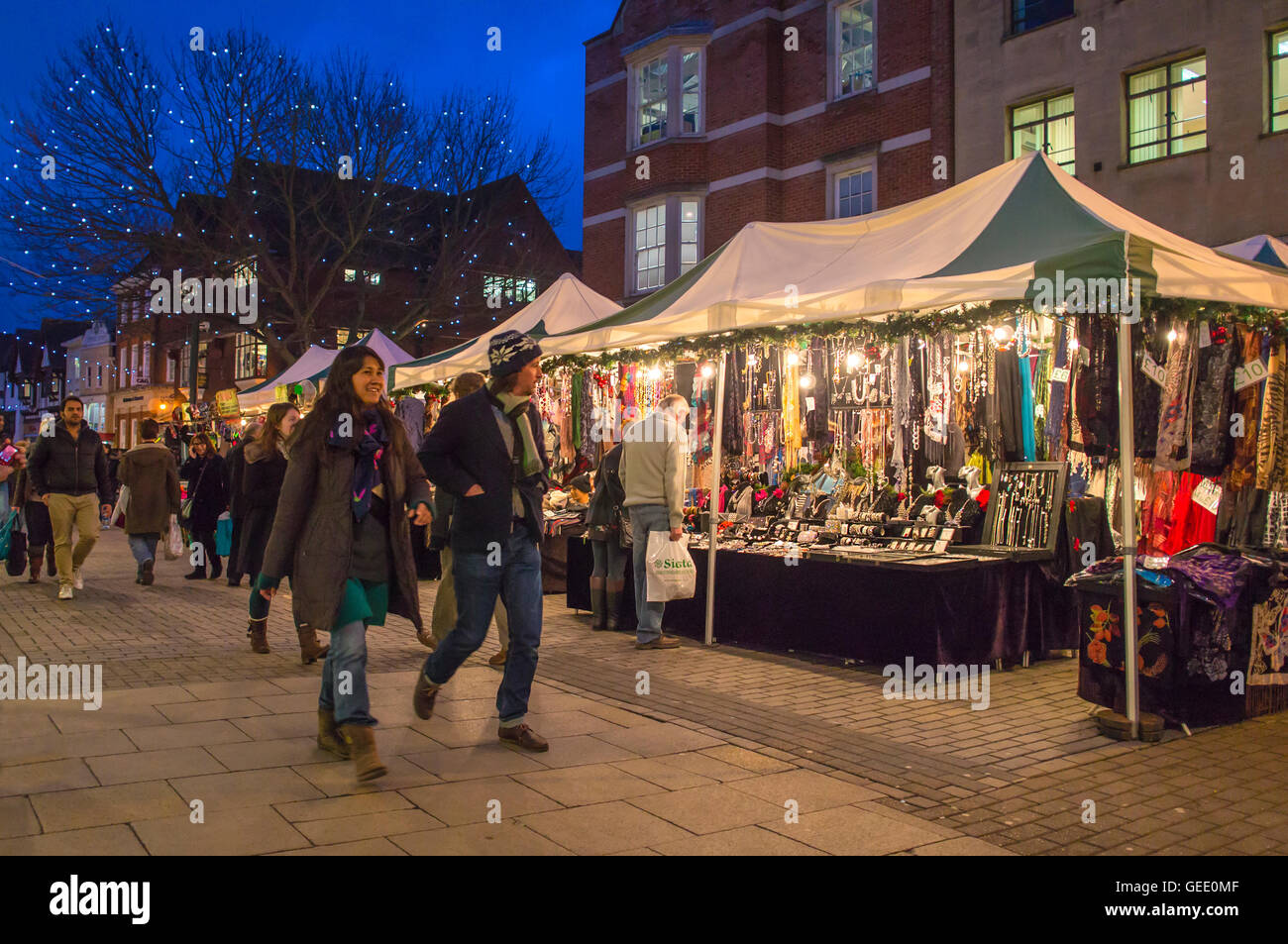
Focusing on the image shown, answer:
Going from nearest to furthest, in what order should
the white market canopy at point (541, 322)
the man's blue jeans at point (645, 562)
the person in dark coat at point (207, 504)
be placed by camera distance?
1. the man's blue jeans at point (645, 562)
2. the person in dark coat at point (207, 504)
3. the white market canopy at point (541, 322)

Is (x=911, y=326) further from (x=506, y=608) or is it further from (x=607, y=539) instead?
(x=506, y=608)

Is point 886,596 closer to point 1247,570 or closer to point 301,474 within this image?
point 1247,570

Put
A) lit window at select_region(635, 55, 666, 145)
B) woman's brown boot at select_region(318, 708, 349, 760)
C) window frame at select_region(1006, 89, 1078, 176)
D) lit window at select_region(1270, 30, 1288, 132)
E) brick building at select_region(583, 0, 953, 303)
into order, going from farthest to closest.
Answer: lit window at select_region(635, 55, 666, 145), brick building at select_region(583, 0, 953, 303), window frame at select_region(1006, 89, 1078, 176), lit window at select_region(1270, 30, 1288, 132), woman's brown boot at select_region(318, 708, 349, 760)

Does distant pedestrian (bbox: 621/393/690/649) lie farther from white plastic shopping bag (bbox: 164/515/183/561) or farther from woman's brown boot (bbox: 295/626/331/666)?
white plastic shopping bag (bbox: 164/515/183/561)

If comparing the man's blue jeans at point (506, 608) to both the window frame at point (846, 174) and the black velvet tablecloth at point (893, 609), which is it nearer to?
the black velvet tablecloth at point (893, 609)

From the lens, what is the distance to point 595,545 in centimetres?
978

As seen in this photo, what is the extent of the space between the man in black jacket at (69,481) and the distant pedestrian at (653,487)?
19.5 ft

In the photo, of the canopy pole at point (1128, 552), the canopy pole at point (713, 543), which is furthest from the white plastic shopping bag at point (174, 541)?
the canopy pole at point (1128, 552)

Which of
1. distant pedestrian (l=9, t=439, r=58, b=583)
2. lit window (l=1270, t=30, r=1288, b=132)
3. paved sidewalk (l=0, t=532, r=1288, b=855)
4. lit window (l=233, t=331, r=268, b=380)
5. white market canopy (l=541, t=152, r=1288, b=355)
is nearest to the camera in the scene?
paved sidewalk (l=0, t=532, r=1288, b=855)

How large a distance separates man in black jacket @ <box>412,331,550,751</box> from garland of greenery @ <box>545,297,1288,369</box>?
364 cm

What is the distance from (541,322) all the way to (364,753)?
9.83 m

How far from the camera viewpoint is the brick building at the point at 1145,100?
14055 millimetres

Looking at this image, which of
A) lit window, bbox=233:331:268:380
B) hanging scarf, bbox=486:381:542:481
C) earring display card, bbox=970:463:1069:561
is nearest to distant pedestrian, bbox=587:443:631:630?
earring display card, bbox=970:463:1069:561

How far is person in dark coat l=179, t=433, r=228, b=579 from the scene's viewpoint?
44.5 feet
